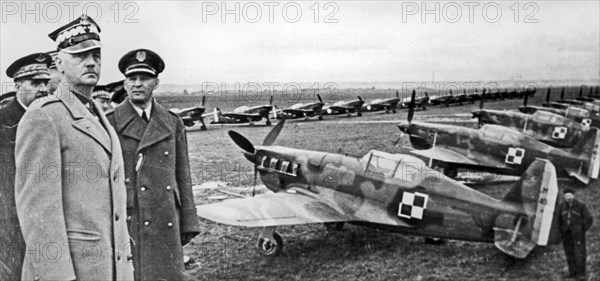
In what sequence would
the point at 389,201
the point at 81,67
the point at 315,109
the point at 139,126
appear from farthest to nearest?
1. the point at 315,109
2. the point at 389,201
3. the point at 139,126
4. the point at 81,67

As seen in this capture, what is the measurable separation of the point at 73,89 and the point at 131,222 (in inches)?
45.7

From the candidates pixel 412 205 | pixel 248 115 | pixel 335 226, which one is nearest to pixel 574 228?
pixel 412 205

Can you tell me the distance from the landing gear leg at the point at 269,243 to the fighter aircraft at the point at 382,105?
44.7 feet

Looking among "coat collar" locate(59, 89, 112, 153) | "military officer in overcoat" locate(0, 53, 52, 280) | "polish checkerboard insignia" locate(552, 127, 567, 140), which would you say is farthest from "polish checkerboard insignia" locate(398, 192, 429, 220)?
"polish checkerboard insignia" locate(552, 127, 567, 140)

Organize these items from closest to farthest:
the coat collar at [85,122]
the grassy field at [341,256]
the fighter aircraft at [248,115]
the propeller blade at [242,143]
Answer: the coat collar at [85,122], the grassy field at [341,256], the propeller blade at [242,143], the fighter aircraft at [248,115]

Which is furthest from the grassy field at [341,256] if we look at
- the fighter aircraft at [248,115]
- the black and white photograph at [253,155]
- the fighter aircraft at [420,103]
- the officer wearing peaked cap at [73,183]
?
the fighter aircraft at [420,103]

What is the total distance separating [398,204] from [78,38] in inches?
117

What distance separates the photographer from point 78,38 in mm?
2467

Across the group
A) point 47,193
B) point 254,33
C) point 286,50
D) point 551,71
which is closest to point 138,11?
point 254,33

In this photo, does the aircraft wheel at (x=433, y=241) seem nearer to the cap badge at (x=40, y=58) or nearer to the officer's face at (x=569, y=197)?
the officer's face at (x=569, y=197)

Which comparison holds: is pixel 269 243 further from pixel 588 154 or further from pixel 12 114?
pixel 588 154

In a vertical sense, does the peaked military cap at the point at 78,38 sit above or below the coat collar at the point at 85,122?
above

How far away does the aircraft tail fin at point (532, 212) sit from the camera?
3.84m

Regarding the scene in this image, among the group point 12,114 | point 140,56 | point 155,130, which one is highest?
point 140,56
